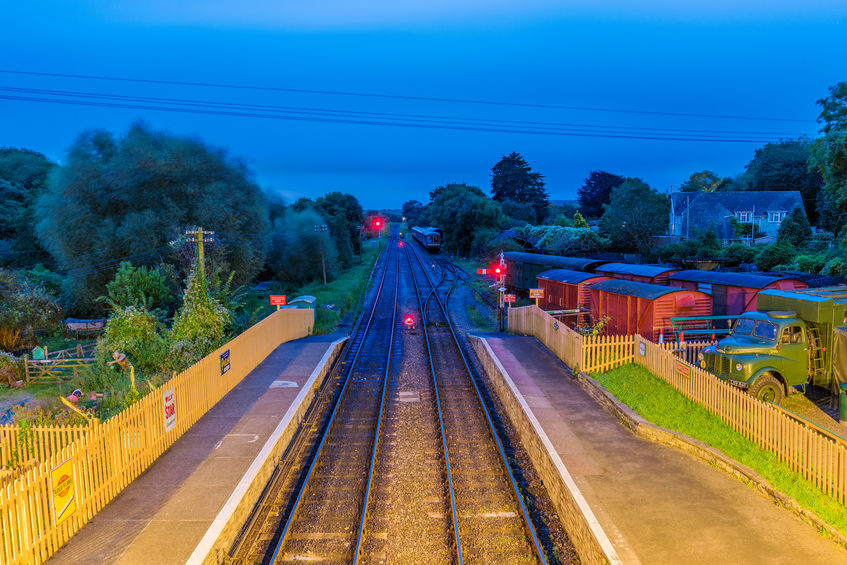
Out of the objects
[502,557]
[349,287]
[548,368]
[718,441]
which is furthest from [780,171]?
[502,557]

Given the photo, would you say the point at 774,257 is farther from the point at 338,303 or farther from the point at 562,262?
the point at 338,303

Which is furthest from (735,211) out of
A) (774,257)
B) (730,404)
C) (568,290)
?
(730,404)

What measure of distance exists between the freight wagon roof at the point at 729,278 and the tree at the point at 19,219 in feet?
163

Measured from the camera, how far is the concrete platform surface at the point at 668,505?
7.55 m

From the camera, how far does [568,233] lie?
57.8 meters

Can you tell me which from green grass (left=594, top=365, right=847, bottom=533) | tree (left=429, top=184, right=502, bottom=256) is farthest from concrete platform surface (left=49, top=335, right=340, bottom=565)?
tree (left=429, top=184, right=502, bottom=256)

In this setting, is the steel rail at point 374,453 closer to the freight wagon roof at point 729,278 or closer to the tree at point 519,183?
the freight wagon roof at point 729,278

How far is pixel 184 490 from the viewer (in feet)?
31.7

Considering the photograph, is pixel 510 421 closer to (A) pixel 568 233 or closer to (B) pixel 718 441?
(B) pixel 718 441

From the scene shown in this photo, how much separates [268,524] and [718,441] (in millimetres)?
8822

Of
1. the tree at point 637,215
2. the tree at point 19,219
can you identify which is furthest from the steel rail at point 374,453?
the tree at point 19,219

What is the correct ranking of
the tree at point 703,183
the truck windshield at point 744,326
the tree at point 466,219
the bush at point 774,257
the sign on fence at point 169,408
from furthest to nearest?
the tree at point 703,183 < the tree at point 466,219 < the bush at point 774,257 < the truck windshield at point 744,326 < the sign on fence at point 169,408

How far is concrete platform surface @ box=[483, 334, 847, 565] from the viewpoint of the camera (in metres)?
7.55

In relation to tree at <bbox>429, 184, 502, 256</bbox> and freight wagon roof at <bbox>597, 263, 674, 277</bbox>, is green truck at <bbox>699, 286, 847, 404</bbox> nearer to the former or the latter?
freight wagon roof at <bbox>597, 263, 674, 277</bbox>
